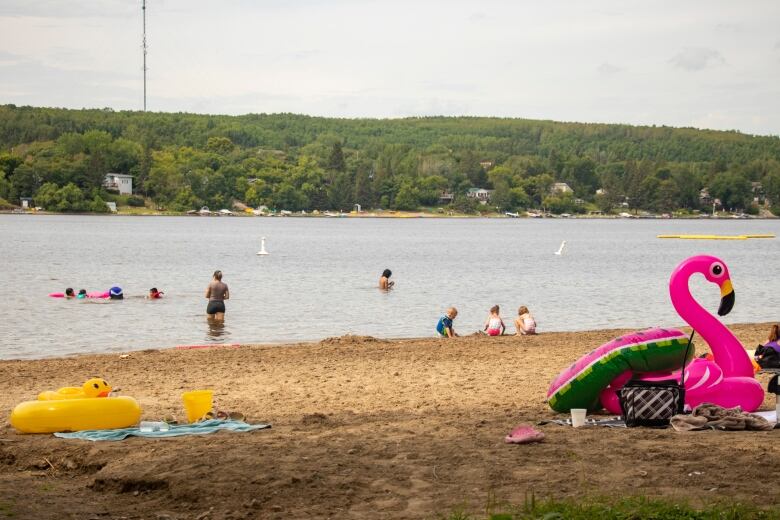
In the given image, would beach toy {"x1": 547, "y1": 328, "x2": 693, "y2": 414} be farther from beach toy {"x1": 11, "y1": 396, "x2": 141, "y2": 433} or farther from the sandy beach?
beach toy {"x1": 11, "y1": 396, "x2": 141, "y2": 433}

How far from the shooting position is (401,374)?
52.3ft

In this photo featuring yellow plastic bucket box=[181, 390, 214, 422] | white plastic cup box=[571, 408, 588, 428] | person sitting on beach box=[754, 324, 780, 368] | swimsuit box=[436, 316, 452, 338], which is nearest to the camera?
white plastic cup box=[571, 408, 588, 428]

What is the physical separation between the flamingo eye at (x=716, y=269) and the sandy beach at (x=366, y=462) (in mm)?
1834

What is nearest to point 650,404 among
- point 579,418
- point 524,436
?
point 579,418

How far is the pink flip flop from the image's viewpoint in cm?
959

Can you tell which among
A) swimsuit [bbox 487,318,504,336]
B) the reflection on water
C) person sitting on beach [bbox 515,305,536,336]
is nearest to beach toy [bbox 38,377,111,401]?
swimsuit [bbox 487,318,504,336]

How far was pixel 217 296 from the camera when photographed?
88.6 ft

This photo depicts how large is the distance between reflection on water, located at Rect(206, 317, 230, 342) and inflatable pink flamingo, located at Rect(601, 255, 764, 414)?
14958 mm

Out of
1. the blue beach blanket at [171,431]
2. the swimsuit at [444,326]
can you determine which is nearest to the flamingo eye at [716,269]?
the blue beach blanket at [171,431]

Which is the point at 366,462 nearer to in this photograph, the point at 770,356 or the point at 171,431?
the point at 171,431

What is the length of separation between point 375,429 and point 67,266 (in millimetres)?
52042

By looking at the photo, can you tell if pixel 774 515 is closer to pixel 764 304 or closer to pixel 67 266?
pixel 764 304

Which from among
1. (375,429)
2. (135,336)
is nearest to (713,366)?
(375,429)

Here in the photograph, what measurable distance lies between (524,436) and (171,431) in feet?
11.9
